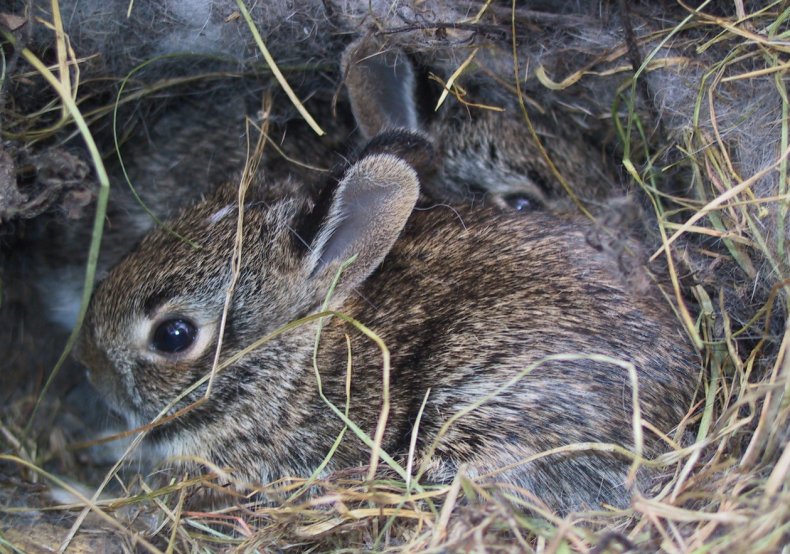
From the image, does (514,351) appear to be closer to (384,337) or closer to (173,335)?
(384,337)

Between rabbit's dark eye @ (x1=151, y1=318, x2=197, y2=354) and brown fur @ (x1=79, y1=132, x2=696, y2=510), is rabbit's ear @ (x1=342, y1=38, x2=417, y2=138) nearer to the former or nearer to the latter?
brown fur @ (x1=79, y1=132, x2=696, y2=510)

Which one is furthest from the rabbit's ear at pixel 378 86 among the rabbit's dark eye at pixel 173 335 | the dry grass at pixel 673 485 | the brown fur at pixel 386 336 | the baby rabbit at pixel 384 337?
the rabbit's dark eye at pixel 173 335

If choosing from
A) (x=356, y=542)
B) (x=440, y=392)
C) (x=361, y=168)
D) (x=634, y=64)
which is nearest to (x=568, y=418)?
(x=440, y=392)

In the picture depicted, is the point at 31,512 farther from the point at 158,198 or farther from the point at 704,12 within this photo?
the point at 704,12

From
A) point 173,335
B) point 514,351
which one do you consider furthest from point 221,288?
point 514,351

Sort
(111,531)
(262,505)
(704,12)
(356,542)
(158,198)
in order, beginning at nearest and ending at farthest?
(356,542)
(111,531)
(262,505)
(704,12)
(158,198)

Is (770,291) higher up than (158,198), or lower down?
lower down
